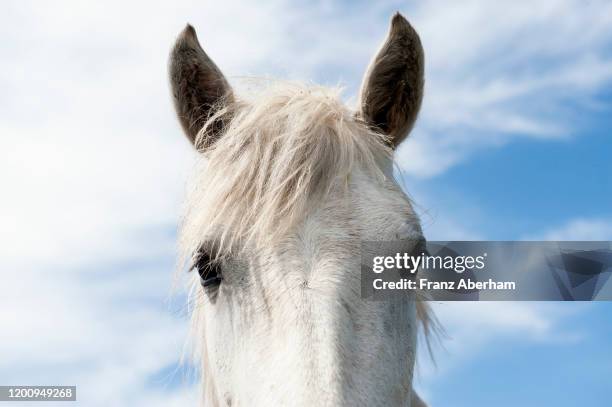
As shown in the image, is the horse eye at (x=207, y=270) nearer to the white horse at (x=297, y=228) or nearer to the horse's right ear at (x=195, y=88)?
the white horse at (x=297, y=228)

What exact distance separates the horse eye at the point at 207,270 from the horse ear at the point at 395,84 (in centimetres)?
151

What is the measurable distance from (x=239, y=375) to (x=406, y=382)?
2.85ft

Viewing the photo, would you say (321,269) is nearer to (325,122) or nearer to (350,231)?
(350,231)

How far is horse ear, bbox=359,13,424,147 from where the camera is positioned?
456 centimetres

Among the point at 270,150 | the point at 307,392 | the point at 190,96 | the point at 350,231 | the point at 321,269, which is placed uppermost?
the point at 190,96

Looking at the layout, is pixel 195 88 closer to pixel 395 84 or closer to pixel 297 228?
pixel 395 84

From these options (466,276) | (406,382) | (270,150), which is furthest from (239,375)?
(466,276)

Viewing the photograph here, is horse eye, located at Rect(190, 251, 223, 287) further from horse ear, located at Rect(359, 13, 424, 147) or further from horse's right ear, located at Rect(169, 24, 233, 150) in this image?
horse ear, located at Rect(359, 13, 424, 147)

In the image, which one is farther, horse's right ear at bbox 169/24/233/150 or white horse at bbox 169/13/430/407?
horse's right ear at bbox 169/24/233/150

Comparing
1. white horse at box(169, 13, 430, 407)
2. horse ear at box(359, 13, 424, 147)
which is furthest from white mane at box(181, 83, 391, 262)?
horse ear at box(359, 13, 424, 147)

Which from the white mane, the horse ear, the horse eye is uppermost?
the horse ear

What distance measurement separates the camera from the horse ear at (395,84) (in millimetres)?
4562

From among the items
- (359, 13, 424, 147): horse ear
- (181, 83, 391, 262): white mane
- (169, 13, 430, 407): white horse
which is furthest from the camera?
(359, 13, 424, 147): horse ear

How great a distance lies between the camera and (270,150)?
13.4 feet
